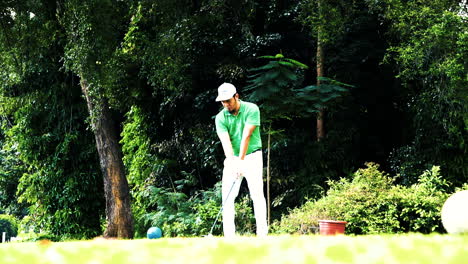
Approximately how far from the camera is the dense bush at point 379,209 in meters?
8.24

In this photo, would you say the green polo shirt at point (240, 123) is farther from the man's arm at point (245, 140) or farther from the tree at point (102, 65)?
the tree at point (102, 65)

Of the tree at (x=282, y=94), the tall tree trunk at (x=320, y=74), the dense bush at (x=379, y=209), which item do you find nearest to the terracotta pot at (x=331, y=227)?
the dense bush at (x=379, y=209)

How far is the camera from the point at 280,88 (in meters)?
9.78

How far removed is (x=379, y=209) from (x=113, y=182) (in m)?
6.55

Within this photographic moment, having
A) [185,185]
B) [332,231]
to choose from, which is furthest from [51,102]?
[332,231]

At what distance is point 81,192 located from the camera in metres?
16.1

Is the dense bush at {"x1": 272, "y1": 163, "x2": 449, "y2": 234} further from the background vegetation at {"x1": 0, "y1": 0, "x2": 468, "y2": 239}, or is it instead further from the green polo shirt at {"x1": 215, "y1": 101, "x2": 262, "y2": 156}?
the green polo shirt at {"x1": 215, "y1": 101, "x2": 262, "y2": 156}

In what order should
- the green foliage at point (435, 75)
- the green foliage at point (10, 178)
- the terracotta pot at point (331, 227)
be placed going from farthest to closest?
the green foliage at point (10, 178), the green foliage at point (435, 75), the terracotta pot at point (331, 227)

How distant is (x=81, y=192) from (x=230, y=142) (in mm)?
10828

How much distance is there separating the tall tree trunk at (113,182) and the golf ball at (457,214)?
9.16m

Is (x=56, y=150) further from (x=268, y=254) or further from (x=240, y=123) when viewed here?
(x=268, y=254)

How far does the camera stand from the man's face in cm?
614

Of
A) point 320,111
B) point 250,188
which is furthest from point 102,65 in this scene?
point 250,188

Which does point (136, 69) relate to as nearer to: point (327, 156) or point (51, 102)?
point (51, 102)
